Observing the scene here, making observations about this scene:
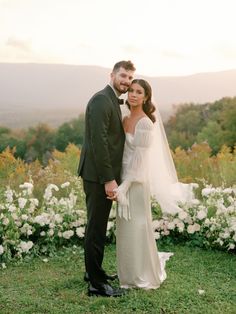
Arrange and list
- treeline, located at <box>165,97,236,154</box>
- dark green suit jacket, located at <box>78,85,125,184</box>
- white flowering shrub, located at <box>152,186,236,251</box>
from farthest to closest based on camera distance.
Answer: treeline, located at <box>165,97,236,154</box> < white flowering shrub, located at <box>152,186,236,251</box> < dark green suit jacket, located at <box>78,85,125,184</box>

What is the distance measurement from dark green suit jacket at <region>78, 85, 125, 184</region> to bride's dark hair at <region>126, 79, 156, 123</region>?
0.26 metres

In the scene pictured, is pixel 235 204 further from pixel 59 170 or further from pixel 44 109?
pixel 44 109

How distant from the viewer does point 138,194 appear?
5180mm

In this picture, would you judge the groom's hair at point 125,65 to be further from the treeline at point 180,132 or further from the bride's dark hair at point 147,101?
the treeline at point 180,132

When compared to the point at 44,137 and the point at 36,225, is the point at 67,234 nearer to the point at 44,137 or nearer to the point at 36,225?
the point at 36,225

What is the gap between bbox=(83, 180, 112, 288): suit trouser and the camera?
4.96 m

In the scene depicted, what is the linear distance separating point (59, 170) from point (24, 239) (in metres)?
2.28

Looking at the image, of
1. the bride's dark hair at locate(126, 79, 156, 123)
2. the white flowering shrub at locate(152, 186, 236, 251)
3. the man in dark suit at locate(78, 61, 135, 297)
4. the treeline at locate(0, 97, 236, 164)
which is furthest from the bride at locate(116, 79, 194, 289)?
the treeline at locate(0, 97, 236, 164)

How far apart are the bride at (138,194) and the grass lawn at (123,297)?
0.66ft

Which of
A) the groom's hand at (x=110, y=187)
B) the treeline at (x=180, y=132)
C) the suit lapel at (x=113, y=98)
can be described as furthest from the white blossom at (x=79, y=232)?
the treeline at (x=180, y=132)

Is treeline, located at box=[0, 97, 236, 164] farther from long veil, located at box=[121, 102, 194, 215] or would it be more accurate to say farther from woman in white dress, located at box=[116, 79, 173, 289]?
woman in white dress, located at box=[116, 79, 173, 289]

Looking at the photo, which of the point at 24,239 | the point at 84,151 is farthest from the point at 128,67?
the point at 24,239

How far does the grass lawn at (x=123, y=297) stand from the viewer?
4.89 m

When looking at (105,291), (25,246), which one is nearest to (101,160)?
(105,291)
